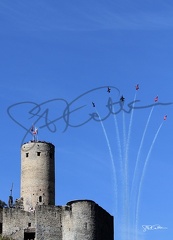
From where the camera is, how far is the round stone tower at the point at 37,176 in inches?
6471

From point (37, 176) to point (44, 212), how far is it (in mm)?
7313

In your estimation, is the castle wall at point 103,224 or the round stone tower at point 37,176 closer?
the castle wall at point 103,224

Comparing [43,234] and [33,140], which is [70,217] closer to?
[43,234]

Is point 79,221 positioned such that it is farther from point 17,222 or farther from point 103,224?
point 17,222

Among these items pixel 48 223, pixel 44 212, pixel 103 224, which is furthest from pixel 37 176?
pixel 103 224

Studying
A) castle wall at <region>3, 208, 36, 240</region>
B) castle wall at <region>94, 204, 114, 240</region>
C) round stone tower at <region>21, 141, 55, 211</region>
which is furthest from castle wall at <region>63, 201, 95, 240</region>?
round stone tower at <region>21, 141, 55, 211</region>

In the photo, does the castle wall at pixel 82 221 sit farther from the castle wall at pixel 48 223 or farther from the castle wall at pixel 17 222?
the castle wall at pixel 17 222

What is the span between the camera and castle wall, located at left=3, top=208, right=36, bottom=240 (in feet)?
519

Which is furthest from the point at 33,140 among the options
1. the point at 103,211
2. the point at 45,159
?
the point at 103,211

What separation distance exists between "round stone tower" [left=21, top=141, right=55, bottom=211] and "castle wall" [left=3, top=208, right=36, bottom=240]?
453 cm

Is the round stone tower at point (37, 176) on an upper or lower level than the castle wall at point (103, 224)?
upper

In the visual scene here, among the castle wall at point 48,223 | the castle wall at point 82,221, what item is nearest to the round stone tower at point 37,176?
the castle wall at point 48,223

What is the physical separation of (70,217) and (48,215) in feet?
9.12

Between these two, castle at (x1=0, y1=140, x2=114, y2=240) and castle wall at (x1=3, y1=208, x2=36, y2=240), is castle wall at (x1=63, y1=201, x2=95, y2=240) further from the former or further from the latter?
castle wall at (x1=3, y1=208, x2=36, y2=240)
